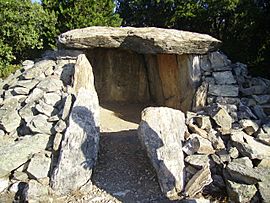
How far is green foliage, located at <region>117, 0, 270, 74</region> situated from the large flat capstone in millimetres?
2669

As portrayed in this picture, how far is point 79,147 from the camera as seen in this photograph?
6.25 m

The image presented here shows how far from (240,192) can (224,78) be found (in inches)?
141

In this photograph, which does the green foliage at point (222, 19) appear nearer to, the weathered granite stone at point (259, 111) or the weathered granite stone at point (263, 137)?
the weathered granite stone at point (259, 111)

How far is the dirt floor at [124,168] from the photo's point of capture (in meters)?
5.86

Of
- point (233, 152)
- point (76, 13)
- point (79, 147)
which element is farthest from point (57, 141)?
point (76, 13)

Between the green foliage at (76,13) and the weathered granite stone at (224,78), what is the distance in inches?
165

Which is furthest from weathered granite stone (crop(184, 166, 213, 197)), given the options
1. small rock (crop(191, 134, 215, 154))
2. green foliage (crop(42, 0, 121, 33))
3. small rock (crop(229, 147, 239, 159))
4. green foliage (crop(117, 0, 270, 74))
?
green foliage (crop(42, 0, 121, 33))

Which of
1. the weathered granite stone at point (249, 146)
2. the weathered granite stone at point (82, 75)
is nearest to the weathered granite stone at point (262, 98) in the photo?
the weathered granite stone at point (249, 146)

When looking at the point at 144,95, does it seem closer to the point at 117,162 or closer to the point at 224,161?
the point at 117,162

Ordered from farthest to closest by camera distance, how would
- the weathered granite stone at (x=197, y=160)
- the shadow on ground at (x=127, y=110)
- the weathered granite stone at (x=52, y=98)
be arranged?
the shadow on ground at (x=127, y=110), the weathered granite stone at (x=52, y=98), the weathered granite stone at (x=197, y=160)

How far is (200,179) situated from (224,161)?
67cm

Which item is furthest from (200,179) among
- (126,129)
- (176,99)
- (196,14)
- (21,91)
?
(196,14)

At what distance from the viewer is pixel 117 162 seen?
22.3ft

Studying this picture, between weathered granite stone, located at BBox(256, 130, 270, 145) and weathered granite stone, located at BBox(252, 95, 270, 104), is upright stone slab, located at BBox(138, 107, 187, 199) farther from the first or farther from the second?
weathered granite stone, located at BBox(252, 95, 270, 104)
